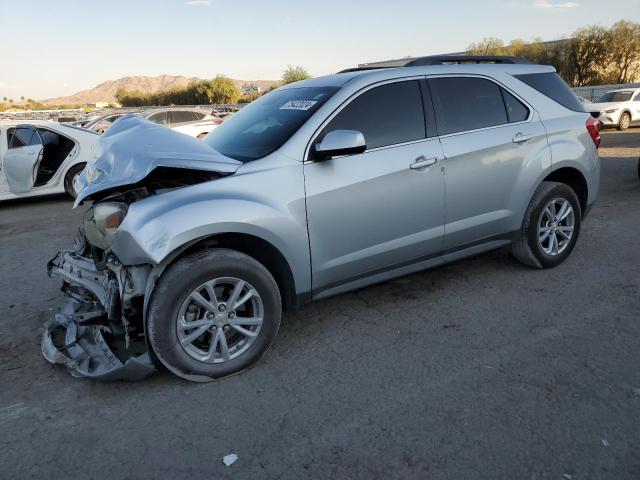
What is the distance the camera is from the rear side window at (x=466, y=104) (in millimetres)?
4039

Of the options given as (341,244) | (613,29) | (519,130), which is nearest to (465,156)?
(519,130)

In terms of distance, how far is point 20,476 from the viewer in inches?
96.4

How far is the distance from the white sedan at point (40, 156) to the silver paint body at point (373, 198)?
7089mm

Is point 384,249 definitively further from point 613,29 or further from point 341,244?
point 613,29

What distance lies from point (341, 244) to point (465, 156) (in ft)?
4.23

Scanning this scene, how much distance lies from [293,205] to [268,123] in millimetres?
891

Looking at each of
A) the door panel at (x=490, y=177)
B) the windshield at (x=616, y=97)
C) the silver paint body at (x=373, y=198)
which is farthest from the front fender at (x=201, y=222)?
the windshield at (x=616, y=97)

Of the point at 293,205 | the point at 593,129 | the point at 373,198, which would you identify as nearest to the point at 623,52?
the point at 593,129

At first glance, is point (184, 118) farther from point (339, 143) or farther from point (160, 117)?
point (339, 143)

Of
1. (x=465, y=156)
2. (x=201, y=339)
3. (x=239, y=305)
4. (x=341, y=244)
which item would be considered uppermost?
(x=465, y=156)

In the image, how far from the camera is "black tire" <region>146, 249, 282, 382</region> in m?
2.97

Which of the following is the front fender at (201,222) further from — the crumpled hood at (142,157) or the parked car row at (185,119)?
the parked car row at (185,119)

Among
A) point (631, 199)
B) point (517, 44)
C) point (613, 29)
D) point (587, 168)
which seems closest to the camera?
point (587, 168)

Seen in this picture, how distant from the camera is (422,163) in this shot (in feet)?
12.5
